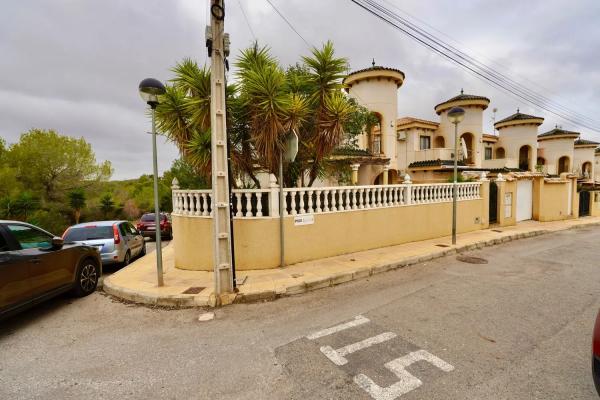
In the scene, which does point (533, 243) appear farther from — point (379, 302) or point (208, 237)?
point (208, 237)

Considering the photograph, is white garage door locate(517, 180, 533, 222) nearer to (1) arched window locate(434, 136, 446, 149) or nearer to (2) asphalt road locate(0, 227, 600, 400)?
(1) arched window locate(434, 136, 446, 149)

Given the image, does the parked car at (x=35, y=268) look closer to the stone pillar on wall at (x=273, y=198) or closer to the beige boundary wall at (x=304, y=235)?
the beige boundary wall at (x=304, y=235)

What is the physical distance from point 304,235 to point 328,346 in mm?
3325

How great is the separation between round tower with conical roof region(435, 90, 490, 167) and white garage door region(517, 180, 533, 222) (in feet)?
20.5

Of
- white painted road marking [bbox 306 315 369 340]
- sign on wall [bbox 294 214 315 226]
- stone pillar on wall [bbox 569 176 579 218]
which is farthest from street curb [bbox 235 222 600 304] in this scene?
stone pillar on wall [bbox 569 176 579 218]

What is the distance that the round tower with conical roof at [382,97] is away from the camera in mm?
14930

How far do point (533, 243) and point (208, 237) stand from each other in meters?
10.5

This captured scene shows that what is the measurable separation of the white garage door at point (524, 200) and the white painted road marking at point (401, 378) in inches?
559

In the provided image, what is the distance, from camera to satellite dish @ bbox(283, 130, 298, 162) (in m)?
5.68

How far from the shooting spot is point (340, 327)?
356cm

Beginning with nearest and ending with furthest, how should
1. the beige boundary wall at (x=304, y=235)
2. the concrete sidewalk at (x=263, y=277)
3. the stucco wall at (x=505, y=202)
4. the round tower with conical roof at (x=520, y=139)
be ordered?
the concrete sidewalk at (x=263, y=277)
the beige boundary wall at (x=304, y=235)
the stucco wall at (x=505, y=202)
the round tower with conical roof at (x=520, y=139)

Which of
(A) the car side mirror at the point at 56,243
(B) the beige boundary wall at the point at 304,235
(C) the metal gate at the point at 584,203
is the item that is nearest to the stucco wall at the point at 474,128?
(C) the metal gate at the point at 584,203

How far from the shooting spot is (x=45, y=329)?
3.81 m

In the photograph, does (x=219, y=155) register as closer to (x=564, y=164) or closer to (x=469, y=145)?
(x=469, y=145)
